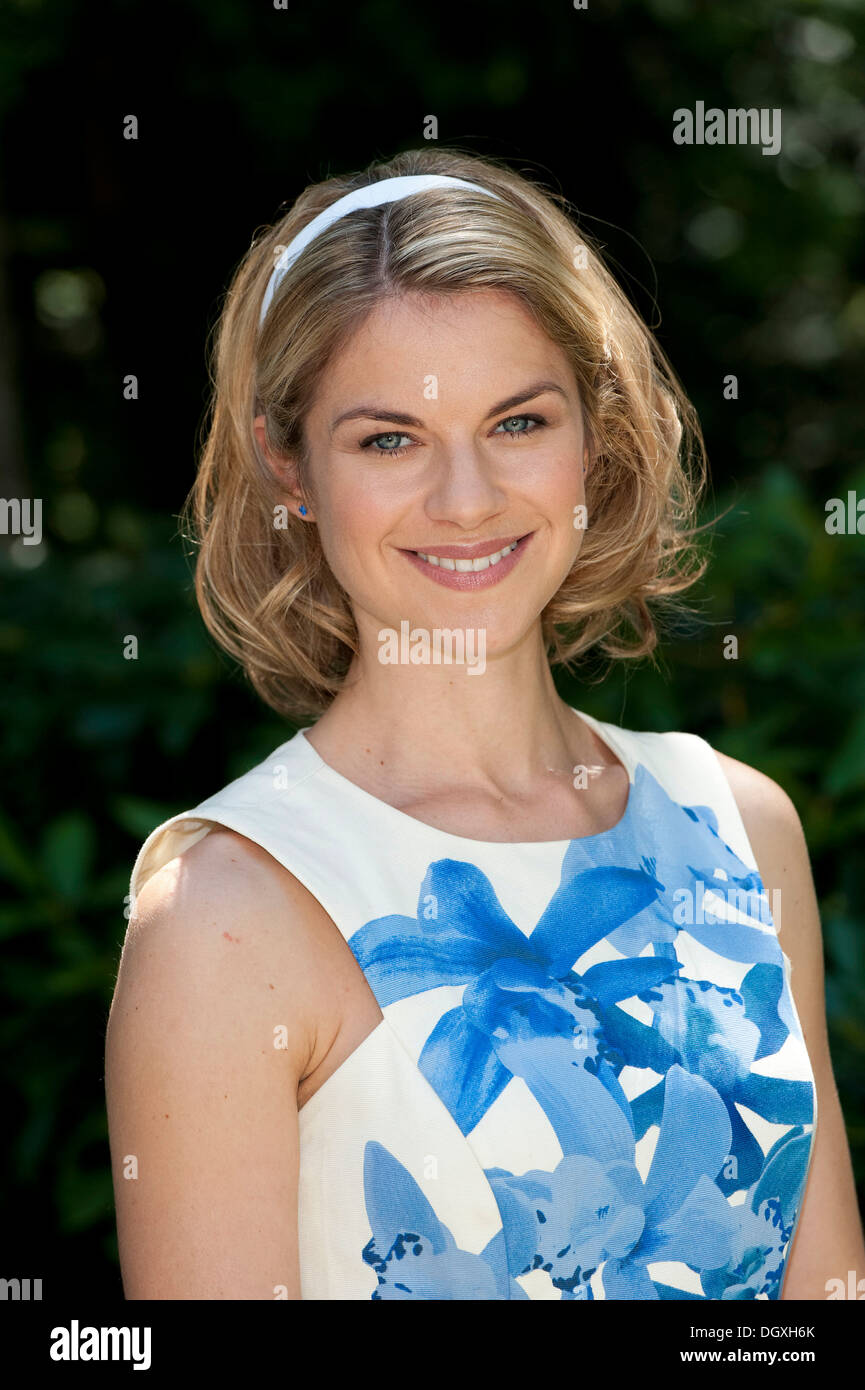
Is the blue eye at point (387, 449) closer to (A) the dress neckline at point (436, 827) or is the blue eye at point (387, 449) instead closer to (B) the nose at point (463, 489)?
(B) the nose at point (463, 489)

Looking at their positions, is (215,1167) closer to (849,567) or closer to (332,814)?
(332,814)

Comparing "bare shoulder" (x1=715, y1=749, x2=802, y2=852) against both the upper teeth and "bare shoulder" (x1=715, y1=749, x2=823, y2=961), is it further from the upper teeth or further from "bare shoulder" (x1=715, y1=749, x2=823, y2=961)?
the upper teeth

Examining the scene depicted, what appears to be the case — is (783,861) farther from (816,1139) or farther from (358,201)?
(358,201)

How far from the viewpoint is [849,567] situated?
317 cm

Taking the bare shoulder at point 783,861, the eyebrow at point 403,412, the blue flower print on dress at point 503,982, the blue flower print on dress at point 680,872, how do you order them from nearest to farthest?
the blue flower print on dress at point 503,982 < the eyebrow at point 403,412 < the blue flower print on dress at point 680,872 < the bare shoulder at point 783,861

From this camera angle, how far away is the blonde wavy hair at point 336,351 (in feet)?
5.74

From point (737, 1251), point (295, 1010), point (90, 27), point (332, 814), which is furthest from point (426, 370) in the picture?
point (90, 27)

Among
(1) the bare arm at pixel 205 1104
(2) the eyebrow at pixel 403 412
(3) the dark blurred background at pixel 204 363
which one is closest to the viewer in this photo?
(1) the bare arm at pixel 205 1104

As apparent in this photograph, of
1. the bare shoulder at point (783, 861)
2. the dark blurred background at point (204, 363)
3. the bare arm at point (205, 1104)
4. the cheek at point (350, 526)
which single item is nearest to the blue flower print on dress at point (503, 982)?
the bare arm at point (205, 1104)

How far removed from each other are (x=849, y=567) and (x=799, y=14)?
312 centimetres

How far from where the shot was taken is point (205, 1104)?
1467mm

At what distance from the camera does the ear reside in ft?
6.23

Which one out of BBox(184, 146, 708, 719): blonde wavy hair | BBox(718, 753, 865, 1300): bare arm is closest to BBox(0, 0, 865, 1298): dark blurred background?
BBox(718, 753, 865, 1300): bare arm
